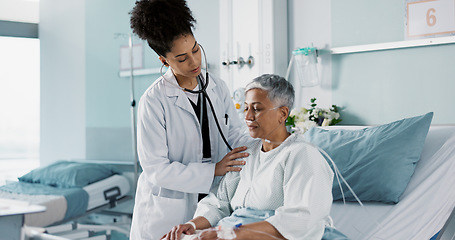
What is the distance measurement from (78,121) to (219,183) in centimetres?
201

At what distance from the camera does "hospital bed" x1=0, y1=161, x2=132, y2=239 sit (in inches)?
113

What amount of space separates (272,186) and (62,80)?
235 cm

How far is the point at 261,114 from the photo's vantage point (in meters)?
1.53

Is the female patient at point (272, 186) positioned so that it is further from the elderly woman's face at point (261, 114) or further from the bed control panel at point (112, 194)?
the bed control panel at point (112, 194)

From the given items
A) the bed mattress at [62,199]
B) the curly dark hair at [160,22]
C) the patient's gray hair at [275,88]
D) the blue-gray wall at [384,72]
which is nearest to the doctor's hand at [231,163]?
the patient's gray hair at [275,88]

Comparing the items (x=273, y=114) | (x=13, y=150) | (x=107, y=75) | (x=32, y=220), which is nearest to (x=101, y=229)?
(x=32, y=220)

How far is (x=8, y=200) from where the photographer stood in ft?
9.24

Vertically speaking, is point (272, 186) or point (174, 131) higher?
point (174, 131)

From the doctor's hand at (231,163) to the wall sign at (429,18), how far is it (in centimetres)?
144

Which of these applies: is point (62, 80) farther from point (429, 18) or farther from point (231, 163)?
point (429, 18)

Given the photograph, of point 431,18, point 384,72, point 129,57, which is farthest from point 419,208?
point 129,57

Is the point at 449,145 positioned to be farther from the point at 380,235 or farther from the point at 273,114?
the point at 273,114

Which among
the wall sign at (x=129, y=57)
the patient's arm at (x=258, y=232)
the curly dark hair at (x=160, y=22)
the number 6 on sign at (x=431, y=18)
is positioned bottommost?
the patient's arm at (x=258, y=232)

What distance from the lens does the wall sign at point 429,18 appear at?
239 cm
